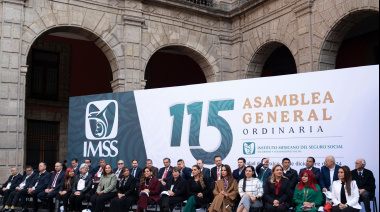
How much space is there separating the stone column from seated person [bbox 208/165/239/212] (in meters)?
5.89

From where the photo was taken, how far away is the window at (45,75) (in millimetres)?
16812

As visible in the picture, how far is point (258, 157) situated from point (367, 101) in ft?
7.65

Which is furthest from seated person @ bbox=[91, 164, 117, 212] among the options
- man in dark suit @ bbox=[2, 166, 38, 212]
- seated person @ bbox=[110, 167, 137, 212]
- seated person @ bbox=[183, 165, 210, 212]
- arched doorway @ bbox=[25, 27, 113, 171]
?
arched doorway @ bbox=[25, 27, 113, 171]

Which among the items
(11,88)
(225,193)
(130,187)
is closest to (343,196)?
(225,193)

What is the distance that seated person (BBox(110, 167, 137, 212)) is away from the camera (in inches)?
372

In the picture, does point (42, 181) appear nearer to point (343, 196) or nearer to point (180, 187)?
point (180, 187)

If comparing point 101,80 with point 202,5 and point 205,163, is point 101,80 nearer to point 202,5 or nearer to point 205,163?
point 202,5

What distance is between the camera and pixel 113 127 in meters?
11.2

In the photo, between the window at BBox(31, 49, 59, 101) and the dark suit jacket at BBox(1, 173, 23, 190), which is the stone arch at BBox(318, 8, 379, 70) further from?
the window at BBox(31, 49, 59, 101)

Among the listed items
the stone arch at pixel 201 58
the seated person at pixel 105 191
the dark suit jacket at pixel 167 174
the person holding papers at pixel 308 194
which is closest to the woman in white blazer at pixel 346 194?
the person holding papers at pixel 308 194

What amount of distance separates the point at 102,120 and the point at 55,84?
6.59 m

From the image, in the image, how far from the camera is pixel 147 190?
9203 millimetres

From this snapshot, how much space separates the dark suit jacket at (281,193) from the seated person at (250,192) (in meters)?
0.15

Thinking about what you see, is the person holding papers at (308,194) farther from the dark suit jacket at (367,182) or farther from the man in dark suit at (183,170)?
the man in dark suit at (183,170)
